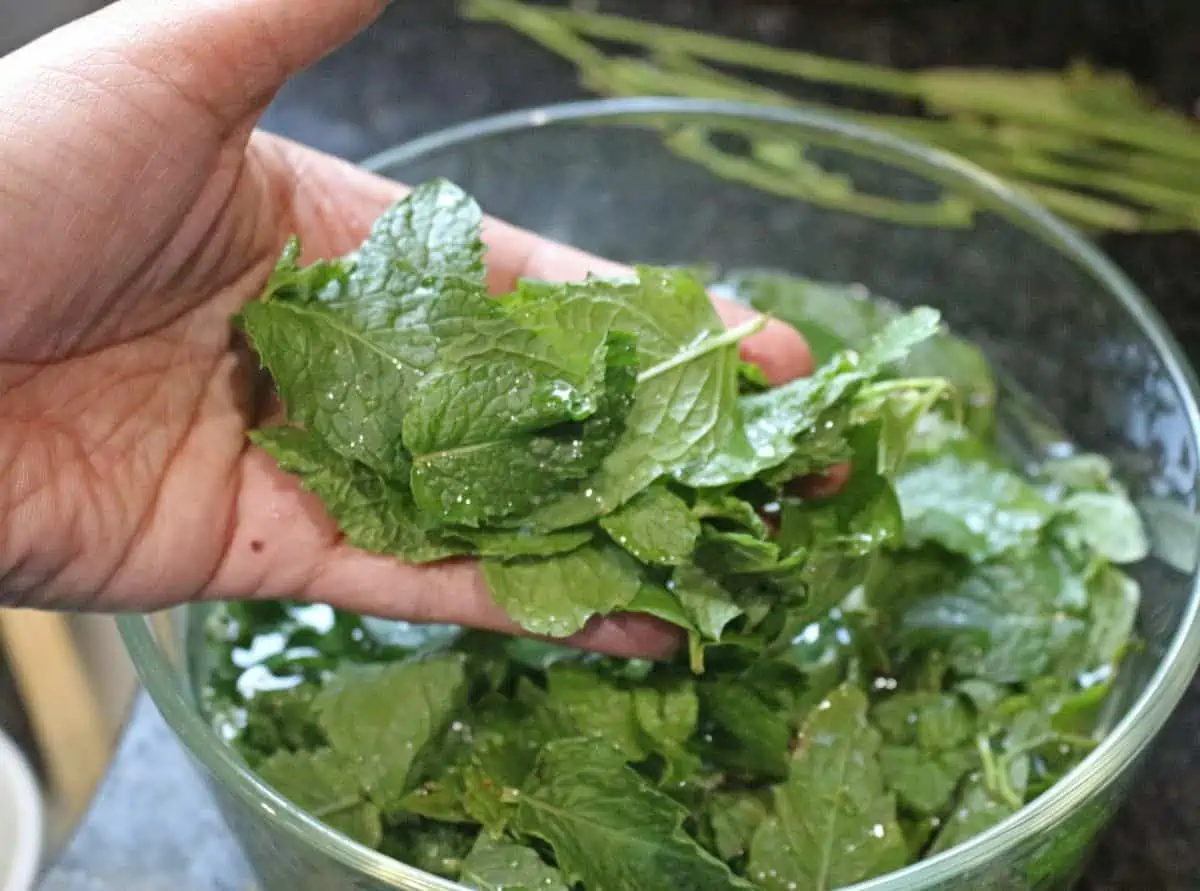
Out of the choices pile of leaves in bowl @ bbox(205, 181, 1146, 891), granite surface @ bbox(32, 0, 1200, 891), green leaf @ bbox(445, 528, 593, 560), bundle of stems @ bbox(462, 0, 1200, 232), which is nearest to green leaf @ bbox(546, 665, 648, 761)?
pile of leaves in bowl @ bbox(205, 181, 1146, 891)

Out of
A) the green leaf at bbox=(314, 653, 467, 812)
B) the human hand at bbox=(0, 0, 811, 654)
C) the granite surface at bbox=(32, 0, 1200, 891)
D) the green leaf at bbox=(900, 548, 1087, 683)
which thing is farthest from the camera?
the granite surface at bbox=(32, 0, 1200, 891)

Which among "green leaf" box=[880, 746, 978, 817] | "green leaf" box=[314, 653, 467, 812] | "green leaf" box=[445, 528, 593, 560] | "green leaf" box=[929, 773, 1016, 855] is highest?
"green leaf" box=[445, 528, 593, 560]

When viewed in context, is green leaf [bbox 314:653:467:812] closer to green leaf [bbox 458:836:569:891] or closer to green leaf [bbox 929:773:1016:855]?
green leaf [bbox 458:836:569:891]

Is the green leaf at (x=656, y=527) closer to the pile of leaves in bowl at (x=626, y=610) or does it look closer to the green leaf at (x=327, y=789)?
the pile of leaves in bowl at (x=626, y=610)

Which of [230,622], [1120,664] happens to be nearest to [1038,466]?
[1120,664]

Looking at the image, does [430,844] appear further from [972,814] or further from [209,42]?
[209,42]

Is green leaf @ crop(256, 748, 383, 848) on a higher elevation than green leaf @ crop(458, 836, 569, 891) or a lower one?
lower
